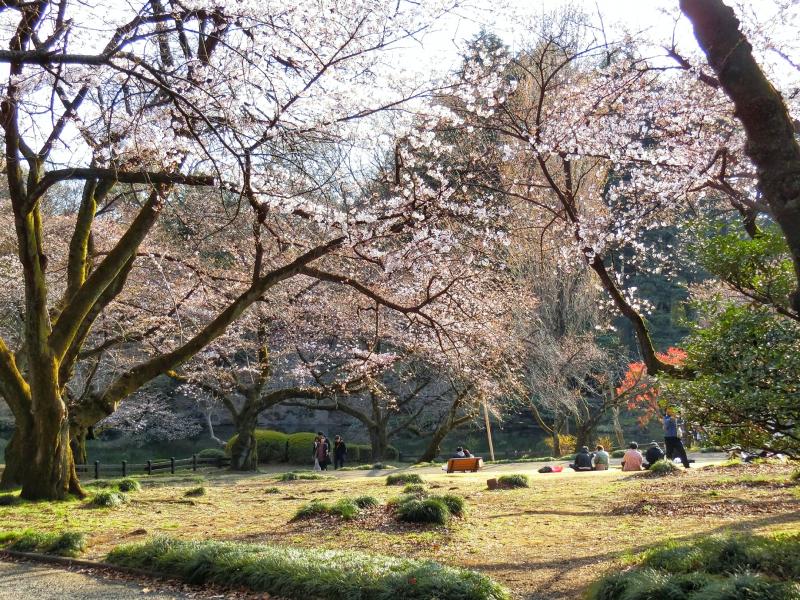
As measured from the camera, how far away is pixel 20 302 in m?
19.3

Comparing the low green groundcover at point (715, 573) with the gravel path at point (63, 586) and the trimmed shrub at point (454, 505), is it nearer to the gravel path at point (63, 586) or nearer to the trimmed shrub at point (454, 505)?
the trimmed shrub at point (454, 505)

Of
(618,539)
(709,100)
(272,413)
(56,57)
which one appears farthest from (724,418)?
(272,413)

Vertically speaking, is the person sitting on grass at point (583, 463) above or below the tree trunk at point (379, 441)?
below

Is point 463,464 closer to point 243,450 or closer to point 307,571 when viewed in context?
point 243,450

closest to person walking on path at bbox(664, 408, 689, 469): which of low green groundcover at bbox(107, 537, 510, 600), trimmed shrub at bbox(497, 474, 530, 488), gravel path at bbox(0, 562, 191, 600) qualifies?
trimmed shrub at bbox(497, 474, 530, 488)

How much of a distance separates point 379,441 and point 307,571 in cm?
2119

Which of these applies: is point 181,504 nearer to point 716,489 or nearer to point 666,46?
point 716,489

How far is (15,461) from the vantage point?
11891 mm

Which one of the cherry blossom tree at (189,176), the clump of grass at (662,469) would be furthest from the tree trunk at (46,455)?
the clump of grass at (662,469)

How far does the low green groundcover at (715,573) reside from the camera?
388 centimetres

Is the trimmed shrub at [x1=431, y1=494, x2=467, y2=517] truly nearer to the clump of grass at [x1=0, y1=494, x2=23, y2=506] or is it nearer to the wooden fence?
the clump of grass at [x1=0, y1=494, x2=23, y2=506]

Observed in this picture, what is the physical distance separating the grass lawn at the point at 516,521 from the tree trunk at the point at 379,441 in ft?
44.2

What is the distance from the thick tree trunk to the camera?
408 cm

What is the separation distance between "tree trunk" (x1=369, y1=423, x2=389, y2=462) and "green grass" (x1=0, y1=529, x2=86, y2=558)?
61.5ft
